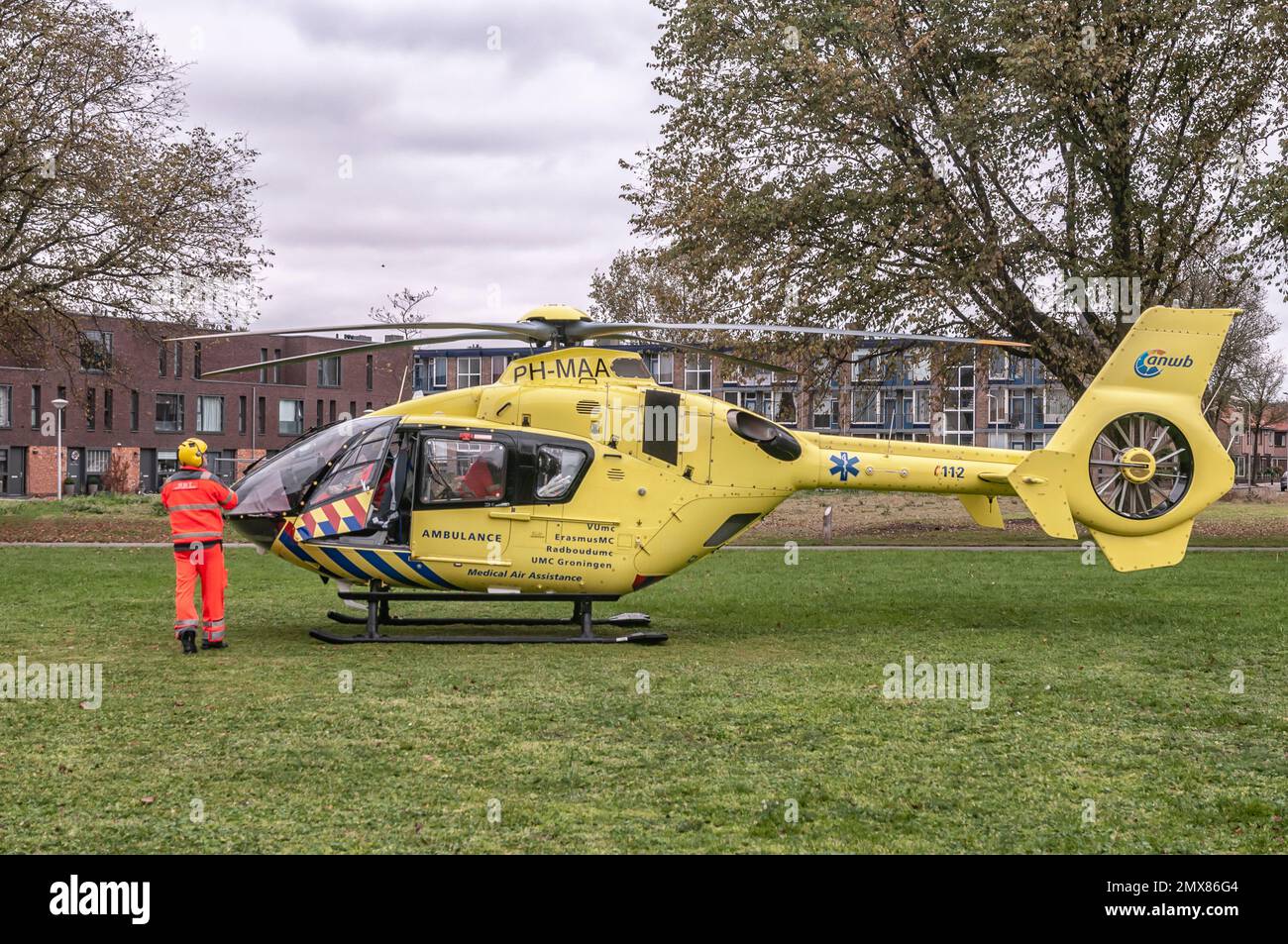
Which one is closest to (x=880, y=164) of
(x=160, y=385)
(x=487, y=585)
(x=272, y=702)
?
(x=487, y=585)

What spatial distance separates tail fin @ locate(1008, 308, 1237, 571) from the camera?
14211 mm

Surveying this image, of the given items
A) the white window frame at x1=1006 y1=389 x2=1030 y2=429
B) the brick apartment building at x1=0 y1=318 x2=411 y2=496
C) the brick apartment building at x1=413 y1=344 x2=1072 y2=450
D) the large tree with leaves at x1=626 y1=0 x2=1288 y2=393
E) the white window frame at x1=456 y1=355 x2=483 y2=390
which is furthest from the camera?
the white window frame at x1=1006 y1=389 x2=1030 y2=429

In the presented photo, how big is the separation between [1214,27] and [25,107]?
26.4 metres

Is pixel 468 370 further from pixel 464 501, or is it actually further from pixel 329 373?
pixel 464 501

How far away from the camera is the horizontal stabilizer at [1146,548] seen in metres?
14.3

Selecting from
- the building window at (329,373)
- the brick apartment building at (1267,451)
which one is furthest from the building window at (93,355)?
the brick apartment building at (1267,451)

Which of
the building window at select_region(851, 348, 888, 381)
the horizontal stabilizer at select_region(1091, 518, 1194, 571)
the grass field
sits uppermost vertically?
the building window at select_region(851, 348, 888, 381)

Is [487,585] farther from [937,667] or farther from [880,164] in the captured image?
[880,164]

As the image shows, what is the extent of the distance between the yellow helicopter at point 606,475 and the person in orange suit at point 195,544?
0.70m

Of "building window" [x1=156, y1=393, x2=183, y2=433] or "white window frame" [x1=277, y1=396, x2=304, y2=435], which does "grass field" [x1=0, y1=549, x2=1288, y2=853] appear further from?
"white window frame" [x1=277, y1=396, x2=304, y2=435]

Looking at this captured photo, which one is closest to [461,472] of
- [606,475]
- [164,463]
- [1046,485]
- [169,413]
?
[606,475]

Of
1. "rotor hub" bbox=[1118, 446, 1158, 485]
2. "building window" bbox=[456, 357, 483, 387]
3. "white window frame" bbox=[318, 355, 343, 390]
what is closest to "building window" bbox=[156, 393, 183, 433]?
"white window frame" bbox=[318, 355, 343, 390]

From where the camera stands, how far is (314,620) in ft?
48.8

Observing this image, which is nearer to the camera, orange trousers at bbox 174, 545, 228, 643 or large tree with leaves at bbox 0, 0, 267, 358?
orange trousers at bbox 174, 545, 228, 643
